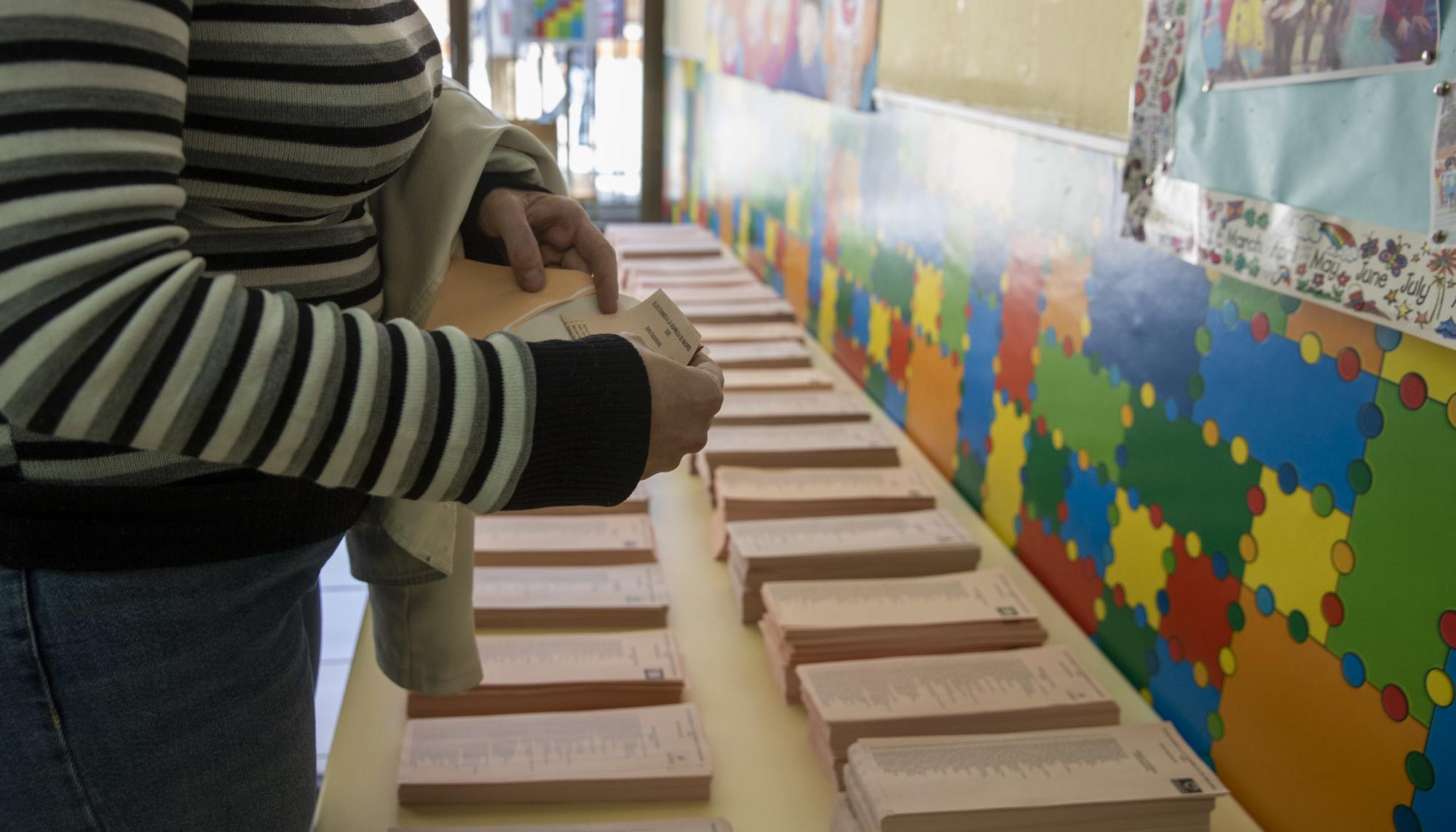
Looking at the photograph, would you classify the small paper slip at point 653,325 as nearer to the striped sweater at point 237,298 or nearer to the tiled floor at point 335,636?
the striped sweater at point 237,298

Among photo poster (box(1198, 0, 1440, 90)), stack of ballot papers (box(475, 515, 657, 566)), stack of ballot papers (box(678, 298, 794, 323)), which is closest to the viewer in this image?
photo poster (box(1198, 0, 1440, 90))

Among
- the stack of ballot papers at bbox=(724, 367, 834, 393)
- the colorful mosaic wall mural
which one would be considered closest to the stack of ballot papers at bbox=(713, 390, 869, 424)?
the stack of ballot papers at bbox=(724, 367, 834, 393)

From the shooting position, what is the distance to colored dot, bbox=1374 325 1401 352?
2.95ft

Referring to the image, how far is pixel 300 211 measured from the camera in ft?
2.39

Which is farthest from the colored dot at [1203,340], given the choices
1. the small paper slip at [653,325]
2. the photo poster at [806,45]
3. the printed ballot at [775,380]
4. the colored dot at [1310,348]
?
the photo poster at [806,45]

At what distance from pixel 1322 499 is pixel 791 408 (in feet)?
3.68

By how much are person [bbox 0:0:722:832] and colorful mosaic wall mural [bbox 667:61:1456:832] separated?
554 mm

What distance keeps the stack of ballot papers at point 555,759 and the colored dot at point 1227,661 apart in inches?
20.6

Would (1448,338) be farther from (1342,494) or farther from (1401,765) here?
(1401,765)

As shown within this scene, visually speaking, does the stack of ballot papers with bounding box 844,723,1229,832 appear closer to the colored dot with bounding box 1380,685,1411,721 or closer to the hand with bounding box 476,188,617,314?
the colored dot with bounding box 1380,685,1411,721

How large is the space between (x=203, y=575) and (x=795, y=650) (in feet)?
2.35

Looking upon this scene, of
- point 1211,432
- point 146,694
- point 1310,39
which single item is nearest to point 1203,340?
point 1211,432

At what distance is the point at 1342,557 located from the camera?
3.21 ft

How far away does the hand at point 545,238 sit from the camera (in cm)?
96
